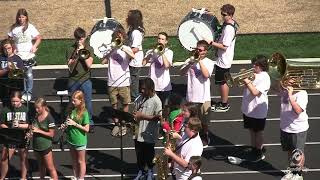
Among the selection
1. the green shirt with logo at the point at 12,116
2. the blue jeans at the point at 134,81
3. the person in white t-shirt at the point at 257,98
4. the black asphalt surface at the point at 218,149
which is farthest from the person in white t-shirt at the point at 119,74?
the person in white t-shirt at the point at 257,98

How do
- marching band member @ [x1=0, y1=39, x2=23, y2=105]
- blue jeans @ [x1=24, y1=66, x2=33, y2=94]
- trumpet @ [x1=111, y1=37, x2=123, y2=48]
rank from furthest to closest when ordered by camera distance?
blue jeans @ [x1=24, y1=66, x2=33, y2=94] < trumpet @ [x1=111, y1=37, x2=123, y2=48] < marching band member @ [x1=0, y1=39, x2=23, y2=105]

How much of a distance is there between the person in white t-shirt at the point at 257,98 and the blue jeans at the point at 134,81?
9.23 feet

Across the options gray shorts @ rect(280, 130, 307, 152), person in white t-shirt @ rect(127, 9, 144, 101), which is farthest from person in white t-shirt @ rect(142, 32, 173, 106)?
gray shorts @ rect(280, 130, 307, 152)

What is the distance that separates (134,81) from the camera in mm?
12766

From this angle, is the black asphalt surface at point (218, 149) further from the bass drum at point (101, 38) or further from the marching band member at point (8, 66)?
the bass drum at point (101, 38)

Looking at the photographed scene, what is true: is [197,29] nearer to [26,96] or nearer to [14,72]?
[26,96]

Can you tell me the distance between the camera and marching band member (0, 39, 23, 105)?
1128cm

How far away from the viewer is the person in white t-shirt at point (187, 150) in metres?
8.19

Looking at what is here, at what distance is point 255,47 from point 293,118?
8.38m

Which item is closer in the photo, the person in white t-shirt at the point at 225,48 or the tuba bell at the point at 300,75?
the tuba bell at the point at 300,75

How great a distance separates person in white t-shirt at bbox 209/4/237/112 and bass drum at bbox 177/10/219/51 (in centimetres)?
28

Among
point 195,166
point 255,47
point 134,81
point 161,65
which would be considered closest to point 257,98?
point 161,65

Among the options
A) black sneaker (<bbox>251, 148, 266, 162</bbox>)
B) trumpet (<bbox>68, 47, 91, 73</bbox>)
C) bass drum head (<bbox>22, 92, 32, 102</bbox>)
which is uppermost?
trumpet (<bbox>68, 47, 91, 73</bbox>)

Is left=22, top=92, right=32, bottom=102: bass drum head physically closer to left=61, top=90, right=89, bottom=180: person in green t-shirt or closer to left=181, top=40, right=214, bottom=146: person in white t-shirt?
left=61, top=90, right=89, bottom=180: person in green t-shirt
